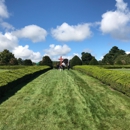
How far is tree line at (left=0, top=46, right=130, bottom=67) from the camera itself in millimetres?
48094

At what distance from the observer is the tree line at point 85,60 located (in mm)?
48094

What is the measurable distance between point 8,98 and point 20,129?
139 inches

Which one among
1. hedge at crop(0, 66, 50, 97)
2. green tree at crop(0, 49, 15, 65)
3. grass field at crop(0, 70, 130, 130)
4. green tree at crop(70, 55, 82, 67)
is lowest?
grass field at crop(0, 70, 130, 130)

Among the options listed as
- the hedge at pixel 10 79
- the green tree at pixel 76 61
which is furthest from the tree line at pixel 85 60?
the hedge at pixel 10 79

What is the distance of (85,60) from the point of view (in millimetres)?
85375

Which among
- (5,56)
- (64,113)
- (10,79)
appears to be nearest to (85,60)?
→ (5,56)

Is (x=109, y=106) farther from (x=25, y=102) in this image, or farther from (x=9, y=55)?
(x=9, y=55)

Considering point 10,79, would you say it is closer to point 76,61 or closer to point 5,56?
point 76,61

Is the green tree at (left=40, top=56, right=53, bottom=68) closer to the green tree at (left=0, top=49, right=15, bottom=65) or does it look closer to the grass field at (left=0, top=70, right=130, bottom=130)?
the grass field at (left=0, top=70, right=130, bottom=130)

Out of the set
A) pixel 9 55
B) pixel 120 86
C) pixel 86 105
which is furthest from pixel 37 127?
pixel 9 55

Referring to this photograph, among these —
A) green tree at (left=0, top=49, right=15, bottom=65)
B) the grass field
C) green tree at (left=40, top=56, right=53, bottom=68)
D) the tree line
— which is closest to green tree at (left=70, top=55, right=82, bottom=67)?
the tree line

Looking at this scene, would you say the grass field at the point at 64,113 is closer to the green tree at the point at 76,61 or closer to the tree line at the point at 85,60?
A: the green tree at the point at 76,61

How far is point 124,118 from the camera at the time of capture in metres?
5.44

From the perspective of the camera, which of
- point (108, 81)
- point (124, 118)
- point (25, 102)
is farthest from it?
point (108, 81)
